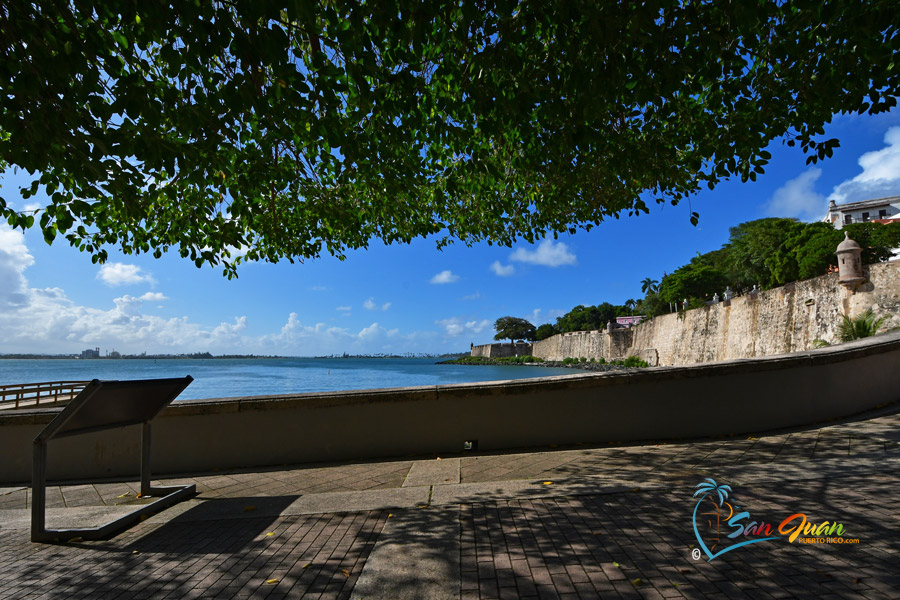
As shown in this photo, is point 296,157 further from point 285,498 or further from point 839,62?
point 839,62

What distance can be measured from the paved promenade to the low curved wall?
663 millimetres

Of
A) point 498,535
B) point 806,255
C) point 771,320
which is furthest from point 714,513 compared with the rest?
point 806,255

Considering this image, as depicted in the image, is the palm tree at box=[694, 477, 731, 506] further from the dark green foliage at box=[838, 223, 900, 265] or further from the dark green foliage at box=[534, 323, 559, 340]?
the dark green foliage at box=[534, 323, 559, 340]

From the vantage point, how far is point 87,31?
11.0 feet

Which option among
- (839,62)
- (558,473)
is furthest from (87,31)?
(839,62)

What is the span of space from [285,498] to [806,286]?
3291 cm

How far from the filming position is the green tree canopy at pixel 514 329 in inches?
5349

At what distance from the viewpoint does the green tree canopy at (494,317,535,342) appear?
13588 centimetres

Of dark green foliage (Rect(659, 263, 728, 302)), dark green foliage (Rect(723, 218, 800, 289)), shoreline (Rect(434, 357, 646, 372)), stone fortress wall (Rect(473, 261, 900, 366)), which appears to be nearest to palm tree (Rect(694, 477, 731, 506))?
stone fortress wall (Rect(473, 261, 900, 366))

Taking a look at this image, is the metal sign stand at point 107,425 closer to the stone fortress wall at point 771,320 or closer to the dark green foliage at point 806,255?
the stone fortress wall at point 771,320

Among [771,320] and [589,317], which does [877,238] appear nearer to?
[771,320]

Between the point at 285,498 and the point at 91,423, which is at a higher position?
the point at 91,423

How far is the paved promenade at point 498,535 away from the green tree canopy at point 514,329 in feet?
435

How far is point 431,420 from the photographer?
5246 millimetres
